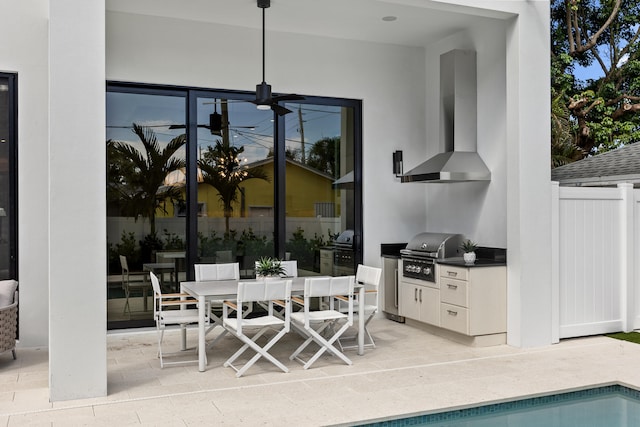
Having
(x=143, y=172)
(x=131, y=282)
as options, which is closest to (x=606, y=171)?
(x=143, y=172)

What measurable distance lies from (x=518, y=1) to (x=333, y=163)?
120 inches

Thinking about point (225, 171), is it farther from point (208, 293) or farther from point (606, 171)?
point (606, 171)

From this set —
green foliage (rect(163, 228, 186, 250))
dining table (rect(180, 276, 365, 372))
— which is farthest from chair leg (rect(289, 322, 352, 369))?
green foliage (rect(163, 228, 186, 250))

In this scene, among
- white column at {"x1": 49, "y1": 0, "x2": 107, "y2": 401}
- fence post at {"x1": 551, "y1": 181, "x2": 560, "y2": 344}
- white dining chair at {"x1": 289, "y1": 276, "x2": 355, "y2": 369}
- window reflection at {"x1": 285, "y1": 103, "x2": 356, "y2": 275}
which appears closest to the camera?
white column at {"x1": 49, "y1": 0, "x2": 107, "y2": 401}

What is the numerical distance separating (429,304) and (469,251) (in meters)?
0.78

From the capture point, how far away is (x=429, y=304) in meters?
7.40

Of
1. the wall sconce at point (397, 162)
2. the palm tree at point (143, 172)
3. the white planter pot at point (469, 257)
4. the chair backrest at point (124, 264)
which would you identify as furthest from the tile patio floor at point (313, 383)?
the wall sconce at point (397, 162)

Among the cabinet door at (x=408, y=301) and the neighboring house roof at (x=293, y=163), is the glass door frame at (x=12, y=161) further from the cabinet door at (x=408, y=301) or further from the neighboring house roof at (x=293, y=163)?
the cabinet door at (x=408, y=301)

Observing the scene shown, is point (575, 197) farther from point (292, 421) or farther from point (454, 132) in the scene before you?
Answer: point (292, 421)

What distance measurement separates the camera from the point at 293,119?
8.21m

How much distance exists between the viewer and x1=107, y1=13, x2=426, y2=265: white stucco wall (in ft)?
24.3

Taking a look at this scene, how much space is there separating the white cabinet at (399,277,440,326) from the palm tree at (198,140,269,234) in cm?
236

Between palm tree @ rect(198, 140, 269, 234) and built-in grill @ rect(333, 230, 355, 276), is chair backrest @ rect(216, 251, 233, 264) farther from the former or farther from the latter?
built-in grill @ rect(333, 230, 355, 276)

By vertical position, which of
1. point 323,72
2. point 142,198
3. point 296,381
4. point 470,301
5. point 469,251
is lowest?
point 296,381
